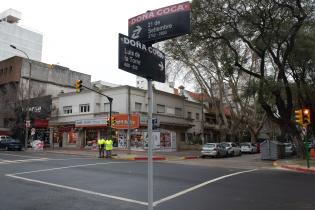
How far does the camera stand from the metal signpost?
508cm

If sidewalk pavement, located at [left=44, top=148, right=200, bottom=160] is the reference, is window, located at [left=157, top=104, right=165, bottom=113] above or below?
above

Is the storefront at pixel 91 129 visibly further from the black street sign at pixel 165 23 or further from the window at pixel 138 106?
the black street sign at pixel 165 23

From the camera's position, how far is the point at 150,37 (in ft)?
17.5

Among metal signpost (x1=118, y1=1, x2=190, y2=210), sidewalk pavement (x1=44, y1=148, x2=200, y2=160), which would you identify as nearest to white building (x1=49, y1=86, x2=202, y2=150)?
sidewalk pavement (x1=44, y1=148, x2=200, y2=160)

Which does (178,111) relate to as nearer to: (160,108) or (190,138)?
(160,108)

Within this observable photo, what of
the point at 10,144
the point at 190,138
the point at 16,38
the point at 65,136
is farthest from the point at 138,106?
the point at 16,38

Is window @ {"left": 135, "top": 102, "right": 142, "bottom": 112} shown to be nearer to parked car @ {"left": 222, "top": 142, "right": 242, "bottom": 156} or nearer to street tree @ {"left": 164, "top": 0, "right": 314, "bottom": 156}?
parked car @ {"left": 222, "top": 142, "right": 242, "bottom": 156}

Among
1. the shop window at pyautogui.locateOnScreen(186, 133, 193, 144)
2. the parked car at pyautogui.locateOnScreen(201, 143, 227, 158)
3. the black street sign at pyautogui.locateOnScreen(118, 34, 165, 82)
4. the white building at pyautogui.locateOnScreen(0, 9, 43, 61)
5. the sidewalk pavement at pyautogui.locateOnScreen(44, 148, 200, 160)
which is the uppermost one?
the white building at pyautogui.locateOnScreen(0, 9, 43, 61)

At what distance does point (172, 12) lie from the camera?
17.2ft

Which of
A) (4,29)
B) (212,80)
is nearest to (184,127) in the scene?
(212,80)

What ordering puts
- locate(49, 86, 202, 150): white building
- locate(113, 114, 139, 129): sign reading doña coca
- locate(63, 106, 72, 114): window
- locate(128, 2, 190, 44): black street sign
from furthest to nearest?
locate(63, 106, 72, 114): window → locate(49, 86, 202, 150): white building → locate(113, 114, 139, 129): sign reading doña coca → locate(128, 2, 190, 44): black street sign

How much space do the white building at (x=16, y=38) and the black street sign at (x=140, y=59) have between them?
87.0 meters

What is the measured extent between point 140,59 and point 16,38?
90253 millimetres

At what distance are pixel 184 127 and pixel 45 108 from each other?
19.1m
